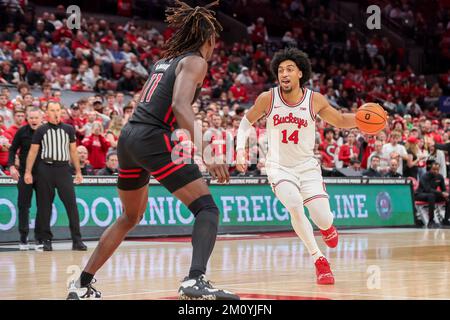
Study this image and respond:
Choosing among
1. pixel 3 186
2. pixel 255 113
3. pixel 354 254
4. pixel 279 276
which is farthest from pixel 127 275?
pixel 3 186

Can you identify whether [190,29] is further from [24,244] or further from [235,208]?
[235,208]

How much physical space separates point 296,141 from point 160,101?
9.65ft

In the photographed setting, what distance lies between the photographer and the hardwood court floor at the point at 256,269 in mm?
7805

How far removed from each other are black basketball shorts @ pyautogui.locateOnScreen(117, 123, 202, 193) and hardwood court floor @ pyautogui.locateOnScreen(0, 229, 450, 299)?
1.29m

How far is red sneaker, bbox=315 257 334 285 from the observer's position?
8594mm

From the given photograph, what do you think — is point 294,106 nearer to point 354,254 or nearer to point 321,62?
point 354,254

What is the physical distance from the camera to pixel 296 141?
9344 mm

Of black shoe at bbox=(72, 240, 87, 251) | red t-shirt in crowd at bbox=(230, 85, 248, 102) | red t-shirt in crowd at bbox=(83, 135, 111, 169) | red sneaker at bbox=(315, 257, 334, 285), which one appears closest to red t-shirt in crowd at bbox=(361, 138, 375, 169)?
red t-shirt in crowd at bbox=(230, 85, 248, 102)

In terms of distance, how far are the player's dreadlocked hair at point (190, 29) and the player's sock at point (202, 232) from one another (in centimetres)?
129

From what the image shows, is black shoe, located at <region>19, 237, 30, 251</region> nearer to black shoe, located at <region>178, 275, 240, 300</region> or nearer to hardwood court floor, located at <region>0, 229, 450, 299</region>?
hardwood court floor, located at <region>0, 229, 450, 299</region>

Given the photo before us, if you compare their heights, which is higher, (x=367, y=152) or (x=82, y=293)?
(x=367, y=152)

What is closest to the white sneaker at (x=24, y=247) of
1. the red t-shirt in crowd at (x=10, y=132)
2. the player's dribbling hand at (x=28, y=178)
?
the player's dribbling hand at (x=28, y=178)

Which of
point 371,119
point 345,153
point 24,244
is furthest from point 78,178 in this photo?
point 345,153

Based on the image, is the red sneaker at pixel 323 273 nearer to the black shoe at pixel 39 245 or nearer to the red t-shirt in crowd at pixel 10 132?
the black shoe at pixel 39 245
